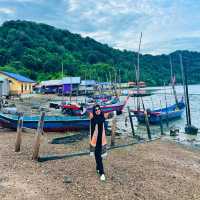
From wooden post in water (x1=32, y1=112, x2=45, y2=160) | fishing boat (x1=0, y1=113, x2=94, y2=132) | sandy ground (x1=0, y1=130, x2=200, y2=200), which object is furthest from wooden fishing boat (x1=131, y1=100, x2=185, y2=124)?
wooden post in water (x1=32, y1=112, x2=45, y2=160)

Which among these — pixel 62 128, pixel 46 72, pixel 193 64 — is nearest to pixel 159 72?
pixel 193 64

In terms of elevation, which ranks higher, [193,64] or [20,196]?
[193,64]

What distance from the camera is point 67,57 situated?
390ft

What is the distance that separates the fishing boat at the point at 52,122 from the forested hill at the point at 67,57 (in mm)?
44423

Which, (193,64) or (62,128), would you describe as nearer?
(62,128)

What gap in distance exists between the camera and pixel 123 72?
135 meters

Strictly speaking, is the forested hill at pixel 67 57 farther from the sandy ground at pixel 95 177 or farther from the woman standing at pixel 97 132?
the woman standing at pixel 97 132

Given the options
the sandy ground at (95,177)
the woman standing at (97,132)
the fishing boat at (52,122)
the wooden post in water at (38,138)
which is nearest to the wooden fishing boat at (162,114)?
the fishing boat at (52,122)

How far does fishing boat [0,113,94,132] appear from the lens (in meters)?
16.8

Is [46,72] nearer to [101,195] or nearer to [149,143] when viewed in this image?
[149,143]

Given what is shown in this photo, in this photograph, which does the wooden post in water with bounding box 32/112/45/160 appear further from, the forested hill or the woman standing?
the forested hill

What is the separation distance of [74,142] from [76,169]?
17.6 ft

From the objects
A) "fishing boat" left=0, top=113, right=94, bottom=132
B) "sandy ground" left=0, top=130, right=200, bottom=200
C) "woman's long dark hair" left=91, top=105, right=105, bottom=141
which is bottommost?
"sandy ground" left=0, top=130, right=200, bottom=200

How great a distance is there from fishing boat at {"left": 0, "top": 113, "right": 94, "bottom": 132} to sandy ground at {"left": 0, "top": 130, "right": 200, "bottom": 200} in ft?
14.6
